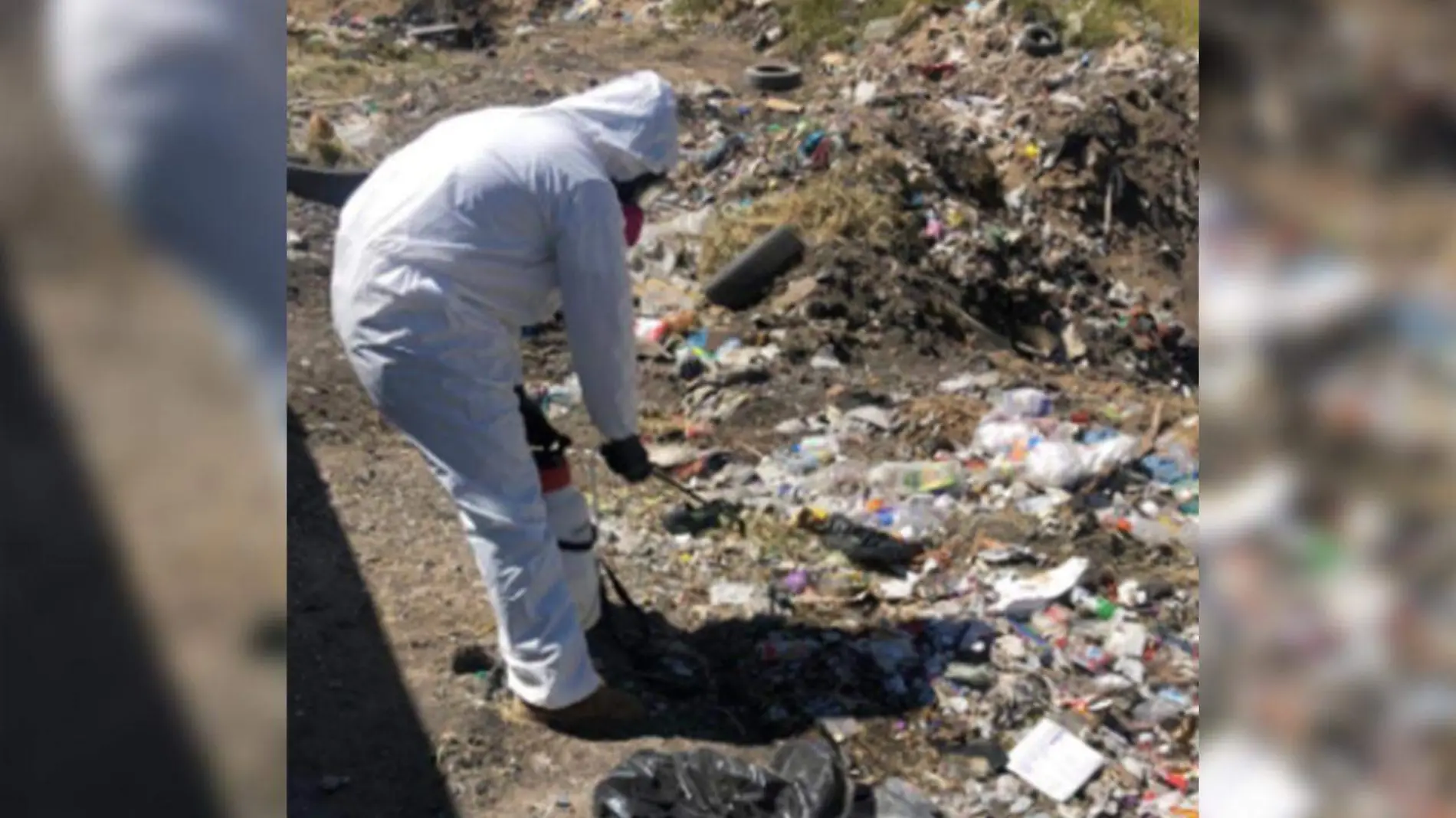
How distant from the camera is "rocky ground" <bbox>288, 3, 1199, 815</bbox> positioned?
14.0 ft

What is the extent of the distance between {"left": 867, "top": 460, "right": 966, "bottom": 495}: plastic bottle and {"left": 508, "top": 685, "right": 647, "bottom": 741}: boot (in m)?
1.88

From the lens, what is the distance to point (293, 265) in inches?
304

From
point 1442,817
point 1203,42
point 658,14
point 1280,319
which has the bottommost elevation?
point 658,14

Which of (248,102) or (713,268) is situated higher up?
(248,102)

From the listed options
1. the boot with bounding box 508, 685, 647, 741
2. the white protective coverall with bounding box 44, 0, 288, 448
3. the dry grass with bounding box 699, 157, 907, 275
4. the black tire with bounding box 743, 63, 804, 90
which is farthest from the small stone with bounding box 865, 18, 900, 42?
the white protective coverall with bounding box 44, 0, 288, 448

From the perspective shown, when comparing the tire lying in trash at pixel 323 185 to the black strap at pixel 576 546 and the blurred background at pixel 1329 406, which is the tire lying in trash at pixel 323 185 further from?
the blurred background at pixel 1329 406

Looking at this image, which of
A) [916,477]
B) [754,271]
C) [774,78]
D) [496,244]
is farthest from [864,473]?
[774,78]

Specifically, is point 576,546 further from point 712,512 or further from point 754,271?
point 754,271

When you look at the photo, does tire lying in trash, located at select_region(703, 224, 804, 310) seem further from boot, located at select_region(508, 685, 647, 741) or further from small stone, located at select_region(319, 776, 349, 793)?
small stone, located at select_region(319, 776, 349, 793)

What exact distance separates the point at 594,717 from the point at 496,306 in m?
1.14

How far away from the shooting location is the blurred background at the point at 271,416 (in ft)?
2.93

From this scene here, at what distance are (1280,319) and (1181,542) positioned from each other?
182 inches

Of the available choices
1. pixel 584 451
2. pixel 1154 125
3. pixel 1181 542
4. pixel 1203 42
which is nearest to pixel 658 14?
pixel 1154 125

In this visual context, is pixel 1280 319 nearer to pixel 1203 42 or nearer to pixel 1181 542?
pixel 1203 42
